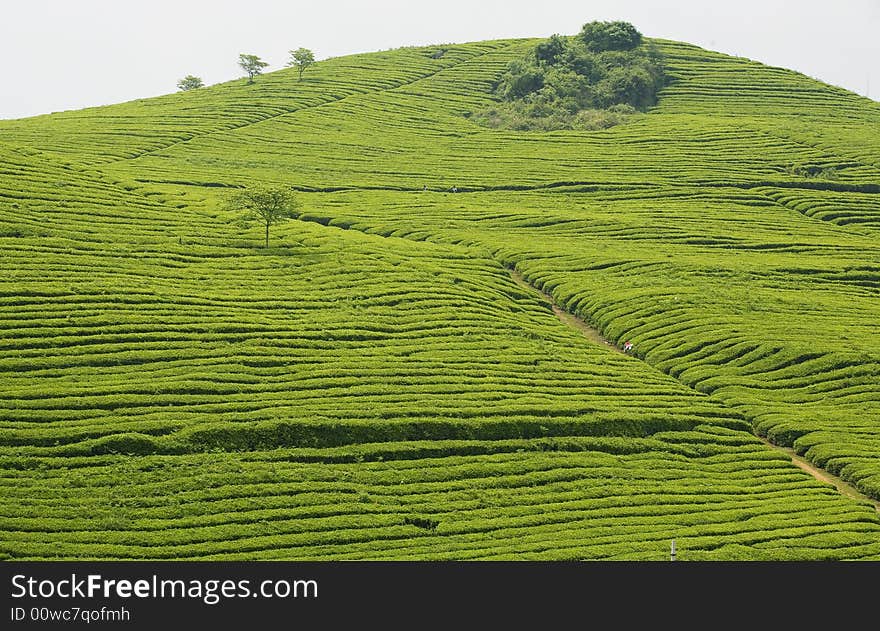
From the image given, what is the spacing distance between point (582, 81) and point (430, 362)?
94.4 m

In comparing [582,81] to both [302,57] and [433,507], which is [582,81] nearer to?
[302,57]

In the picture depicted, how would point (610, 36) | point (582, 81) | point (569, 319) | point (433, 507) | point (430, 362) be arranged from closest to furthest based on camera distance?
point (433, 507), point (430, 362), point (569, 319), point (582, 81), point (610, 36)

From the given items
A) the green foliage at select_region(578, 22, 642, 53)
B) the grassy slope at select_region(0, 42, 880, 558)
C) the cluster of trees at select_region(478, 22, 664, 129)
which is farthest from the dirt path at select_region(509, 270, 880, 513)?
the green foliage at select_region(578, 22, 642, 53)

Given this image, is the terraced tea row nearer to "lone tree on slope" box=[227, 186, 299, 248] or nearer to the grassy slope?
the grassy slope

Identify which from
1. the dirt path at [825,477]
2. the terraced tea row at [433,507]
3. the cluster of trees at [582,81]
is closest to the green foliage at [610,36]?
the cluster of trees at [582,81]

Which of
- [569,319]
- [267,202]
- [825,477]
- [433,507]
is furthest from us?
[267,202]

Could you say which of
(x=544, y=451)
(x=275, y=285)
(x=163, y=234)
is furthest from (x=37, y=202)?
(x=544, y=451)

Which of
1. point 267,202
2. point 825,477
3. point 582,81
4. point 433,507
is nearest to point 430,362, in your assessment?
point 433,507

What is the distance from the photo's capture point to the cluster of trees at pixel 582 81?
139 m

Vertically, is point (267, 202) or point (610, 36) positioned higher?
point (610, 36)

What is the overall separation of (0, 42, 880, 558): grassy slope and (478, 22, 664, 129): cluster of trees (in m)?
26.0

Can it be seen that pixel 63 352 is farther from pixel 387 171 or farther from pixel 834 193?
pixel 834 193

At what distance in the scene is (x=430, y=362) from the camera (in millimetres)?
57938

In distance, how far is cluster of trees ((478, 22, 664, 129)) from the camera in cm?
13900
